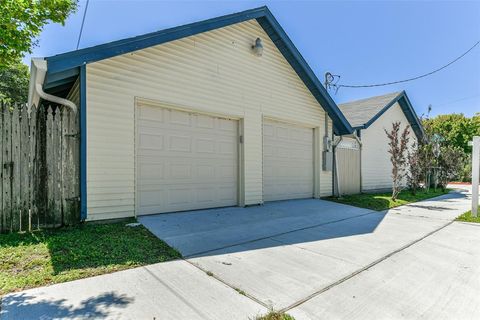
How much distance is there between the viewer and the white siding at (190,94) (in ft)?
15.8

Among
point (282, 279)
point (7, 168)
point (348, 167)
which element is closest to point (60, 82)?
point (7, 168)

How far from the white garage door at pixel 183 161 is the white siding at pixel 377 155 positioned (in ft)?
25.5

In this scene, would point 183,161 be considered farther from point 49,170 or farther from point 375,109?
point 375,109

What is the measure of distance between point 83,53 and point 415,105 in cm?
1630

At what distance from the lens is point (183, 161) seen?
5.95 metres

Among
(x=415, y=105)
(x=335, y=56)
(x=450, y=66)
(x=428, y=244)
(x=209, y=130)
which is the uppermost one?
(x=335, y=56)

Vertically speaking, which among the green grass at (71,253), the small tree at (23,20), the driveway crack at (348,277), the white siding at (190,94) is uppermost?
the small tree at (23,20)

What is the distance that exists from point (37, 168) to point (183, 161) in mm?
2627

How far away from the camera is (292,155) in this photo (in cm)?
842

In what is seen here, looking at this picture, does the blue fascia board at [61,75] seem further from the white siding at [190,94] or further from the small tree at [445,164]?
the small tree at [445,164]

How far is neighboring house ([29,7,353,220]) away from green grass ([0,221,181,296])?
81cm

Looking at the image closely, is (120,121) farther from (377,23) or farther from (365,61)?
(365,61)

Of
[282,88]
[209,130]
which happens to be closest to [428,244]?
[209,130]

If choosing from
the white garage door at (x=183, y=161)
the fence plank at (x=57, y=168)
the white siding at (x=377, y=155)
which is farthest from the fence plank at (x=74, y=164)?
the white siding at (x=377, y=155)
